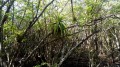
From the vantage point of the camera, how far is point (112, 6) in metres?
14.8

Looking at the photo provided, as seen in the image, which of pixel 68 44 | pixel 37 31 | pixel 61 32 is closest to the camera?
pixel 61 32

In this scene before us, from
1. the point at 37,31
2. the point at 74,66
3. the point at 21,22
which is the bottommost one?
the point at 74,66

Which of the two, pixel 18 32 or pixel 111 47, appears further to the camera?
pixel 111 47

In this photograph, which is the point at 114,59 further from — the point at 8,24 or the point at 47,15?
the point at 8,24

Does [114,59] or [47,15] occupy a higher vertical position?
[47,15]

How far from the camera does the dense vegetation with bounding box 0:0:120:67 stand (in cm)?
1189

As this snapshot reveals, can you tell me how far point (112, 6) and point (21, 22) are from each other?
5650mm

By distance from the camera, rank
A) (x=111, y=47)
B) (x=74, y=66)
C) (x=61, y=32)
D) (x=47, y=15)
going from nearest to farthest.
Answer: (x=61, y=32) → (x=47, y=15) → (x=74, y=66) → (x=111, y=47)

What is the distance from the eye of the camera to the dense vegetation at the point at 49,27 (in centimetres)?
1189

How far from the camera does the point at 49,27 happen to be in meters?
14.3

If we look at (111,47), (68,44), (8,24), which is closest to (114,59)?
(111,47)

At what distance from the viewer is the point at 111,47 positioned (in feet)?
71.3

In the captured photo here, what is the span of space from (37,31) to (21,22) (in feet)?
9.54

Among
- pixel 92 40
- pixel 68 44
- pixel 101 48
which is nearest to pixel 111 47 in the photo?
pixel 101 48
